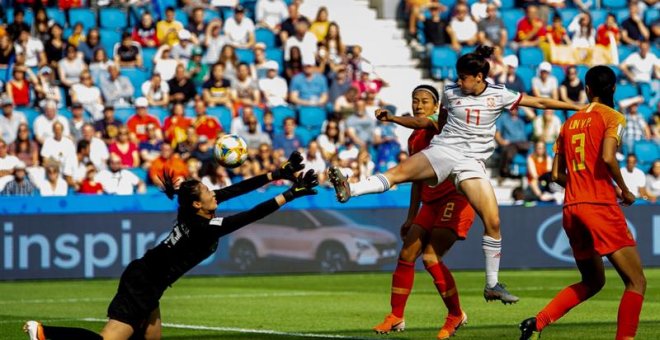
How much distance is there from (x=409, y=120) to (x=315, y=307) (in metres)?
4.90

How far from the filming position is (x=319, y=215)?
2173cm

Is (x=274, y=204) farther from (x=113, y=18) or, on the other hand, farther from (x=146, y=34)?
(x=113, y=18)

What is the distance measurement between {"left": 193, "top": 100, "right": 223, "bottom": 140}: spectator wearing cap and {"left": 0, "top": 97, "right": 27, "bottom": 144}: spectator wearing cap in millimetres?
2878

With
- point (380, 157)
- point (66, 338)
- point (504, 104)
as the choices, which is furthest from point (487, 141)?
point (380, 157)

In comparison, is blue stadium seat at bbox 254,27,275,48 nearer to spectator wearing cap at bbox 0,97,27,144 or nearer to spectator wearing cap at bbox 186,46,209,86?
spectator wearing cap at bbox 186,46,209,86

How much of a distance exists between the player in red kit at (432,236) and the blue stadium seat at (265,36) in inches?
586

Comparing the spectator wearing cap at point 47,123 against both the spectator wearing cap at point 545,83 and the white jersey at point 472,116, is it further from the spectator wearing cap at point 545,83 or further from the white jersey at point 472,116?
the white jersey at point 472,116

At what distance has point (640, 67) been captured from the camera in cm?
2911

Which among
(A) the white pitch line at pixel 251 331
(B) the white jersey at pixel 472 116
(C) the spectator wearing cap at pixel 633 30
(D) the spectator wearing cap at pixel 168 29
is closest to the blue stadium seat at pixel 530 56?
(C) the spectator wearing cap at pixel 633 30

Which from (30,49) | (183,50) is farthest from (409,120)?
(30,49)

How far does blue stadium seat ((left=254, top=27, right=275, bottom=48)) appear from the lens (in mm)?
27016

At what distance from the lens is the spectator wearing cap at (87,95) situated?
2419cm

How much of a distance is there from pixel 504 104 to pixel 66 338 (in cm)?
414

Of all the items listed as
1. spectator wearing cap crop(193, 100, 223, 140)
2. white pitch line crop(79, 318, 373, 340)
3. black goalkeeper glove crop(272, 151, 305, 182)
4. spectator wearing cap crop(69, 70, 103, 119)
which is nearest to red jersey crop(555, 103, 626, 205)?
black goalkeeper glove crop(272, 151, 305, 182)
